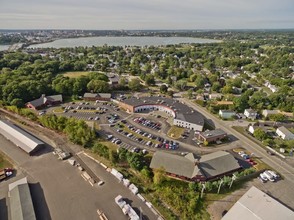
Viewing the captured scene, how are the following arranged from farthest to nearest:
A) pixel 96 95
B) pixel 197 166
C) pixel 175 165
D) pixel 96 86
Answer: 1. pixel 96 86
2. pixel 96 95
3. pixel 175 165
4. pixel 197 166

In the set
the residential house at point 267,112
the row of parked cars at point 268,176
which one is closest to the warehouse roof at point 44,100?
the row of parked cars at point 268,176

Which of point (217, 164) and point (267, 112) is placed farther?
point (267, 112)

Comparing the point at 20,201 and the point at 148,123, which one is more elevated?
the point at 20,201

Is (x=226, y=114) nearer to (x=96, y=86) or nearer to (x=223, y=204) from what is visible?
(x=223, y=204)

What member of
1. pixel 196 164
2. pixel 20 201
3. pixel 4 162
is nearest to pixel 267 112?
pixel 196 164

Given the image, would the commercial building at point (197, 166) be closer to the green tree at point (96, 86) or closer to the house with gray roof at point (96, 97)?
the house with gray roof at point (96, 97)

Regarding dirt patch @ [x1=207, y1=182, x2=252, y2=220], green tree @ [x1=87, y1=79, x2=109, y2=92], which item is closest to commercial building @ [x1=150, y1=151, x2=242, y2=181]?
dirt patch @ [x1=207, y1=182, x2=252, y2=220]

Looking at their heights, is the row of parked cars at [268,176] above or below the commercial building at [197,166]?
below

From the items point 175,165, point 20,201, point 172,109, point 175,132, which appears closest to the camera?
point 20,201
